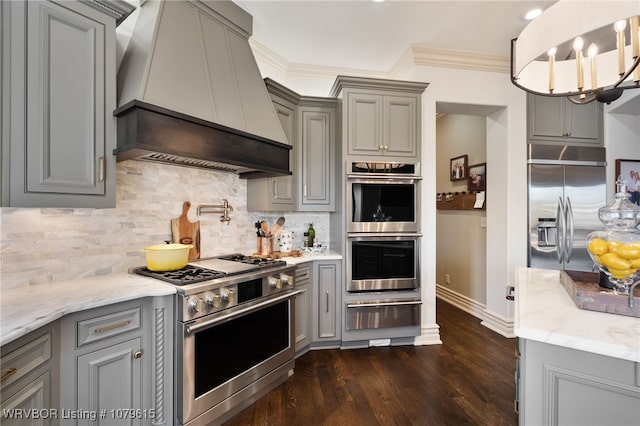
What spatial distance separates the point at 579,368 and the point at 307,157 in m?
2.45

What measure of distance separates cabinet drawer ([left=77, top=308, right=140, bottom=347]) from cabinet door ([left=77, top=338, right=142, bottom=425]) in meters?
0.07

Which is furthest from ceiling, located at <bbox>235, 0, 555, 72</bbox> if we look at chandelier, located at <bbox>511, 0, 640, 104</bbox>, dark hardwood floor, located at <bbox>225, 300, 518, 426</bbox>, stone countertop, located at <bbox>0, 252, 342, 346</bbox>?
dark hardwood floor, located at <bbox>225, 300, 518, 426</bbox>

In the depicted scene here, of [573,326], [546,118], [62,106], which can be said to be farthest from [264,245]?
[546,118]

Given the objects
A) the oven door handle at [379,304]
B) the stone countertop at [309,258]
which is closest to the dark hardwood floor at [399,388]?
the oven door handle at [379,304]

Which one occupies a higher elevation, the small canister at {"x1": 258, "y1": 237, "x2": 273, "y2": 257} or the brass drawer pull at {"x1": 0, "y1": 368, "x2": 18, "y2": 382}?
the small canister at {"x1": 258, "y1": 237, "x2": 273, "y2": 257}

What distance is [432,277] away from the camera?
2.96 m

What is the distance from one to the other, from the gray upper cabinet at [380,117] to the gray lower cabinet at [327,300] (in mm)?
1100

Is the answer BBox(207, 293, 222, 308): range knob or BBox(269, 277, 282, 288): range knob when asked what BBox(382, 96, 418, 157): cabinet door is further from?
BBox(207, 293, 222, 308): range knob

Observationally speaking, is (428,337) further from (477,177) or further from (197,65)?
(197,65)

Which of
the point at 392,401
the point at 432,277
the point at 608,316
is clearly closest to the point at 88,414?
the point at 392,401

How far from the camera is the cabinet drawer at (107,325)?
1.32 meters

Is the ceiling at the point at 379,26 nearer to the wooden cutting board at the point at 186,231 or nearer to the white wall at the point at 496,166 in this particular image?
the white wall at the point at 496,166

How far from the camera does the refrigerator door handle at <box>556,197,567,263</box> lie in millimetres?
3018

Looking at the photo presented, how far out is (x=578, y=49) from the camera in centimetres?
140
